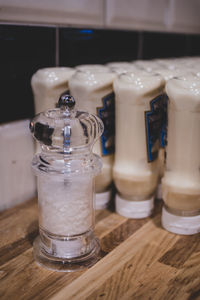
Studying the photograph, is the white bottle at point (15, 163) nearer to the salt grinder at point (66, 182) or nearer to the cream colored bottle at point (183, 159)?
the salt grinder at point (66, 182)

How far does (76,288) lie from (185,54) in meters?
1.02

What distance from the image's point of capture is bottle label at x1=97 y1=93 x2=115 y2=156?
63cm

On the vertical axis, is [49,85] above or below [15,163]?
above

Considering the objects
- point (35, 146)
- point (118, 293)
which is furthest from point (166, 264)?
point (35, 146)

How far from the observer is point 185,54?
1.26 m

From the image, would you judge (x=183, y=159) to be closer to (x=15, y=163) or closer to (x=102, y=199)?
(x=102, y=199)

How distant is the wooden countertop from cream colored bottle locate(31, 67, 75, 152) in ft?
0.73

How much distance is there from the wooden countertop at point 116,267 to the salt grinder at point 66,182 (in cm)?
3

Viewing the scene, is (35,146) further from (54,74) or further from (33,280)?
(33,280)

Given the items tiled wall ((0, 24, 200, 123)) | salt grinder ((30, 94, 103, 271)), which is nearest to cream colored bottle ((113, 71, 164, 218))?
salt grinder ((30, 94, 103, 271))

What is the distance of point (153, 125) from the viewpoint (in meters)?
0.61

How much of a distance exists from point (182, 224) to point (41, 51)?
437 millimetres

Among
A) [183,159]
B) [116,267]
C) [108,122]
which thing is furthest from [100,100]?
[116,267]

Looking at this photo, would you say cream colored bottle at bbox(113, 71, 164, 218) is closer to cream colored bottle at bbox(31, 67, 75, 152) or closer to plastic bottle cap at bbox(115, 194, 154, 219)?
plastic bottle cap at bbox(115, 194, 154, 219)
